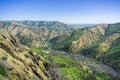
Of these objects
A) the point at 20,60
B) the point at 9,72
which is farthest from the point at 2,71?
the point at 20,60

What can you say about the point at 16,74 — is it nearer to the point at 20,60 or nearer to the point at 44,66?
the point at 20,60

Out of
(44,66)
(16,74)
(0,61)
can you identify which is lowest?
(44,66)

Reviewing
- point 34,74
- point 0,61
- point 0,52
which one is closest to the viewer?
point 0,61

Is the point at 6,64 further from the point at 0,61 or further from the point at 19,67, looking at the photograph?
the point at 19,67

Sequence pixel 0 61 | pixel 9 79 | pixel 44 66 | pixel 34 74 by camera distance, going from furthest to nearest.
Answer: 1. pixel 44 66
2. pixel 34 74
3. pixel 0 61
4. pixel 9 79

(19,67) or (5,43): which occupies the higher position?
(5,43)

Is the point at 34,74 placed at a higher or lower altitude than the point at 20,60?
lower

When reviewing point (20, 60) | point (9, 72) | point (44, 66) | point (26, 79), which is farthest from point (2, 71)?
point (44, 66)

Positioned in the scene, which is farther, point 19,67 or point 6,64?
point 19,67

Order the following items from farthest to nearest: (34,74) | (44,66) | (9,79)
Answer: (44,66), (34,74), (9,79)

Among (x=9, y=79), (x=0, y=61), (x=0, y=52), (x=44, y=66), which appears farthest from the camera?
(x=44, y=66)
